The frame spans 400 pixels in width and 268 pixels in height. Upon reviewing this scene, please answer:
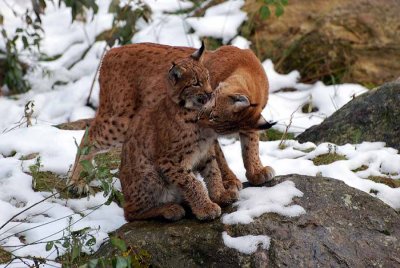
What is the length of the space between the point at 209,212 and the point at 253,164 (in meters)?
0.77

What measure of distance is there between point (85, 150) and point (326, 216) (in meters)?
1.54

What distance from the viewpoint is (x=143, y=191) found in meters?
5.44

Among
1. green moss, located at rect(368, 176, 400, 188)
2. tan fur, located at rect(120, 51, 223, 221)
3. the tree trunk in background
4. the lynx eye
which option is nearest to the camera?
tan fur, located at rect(120, 51, 223, 221)

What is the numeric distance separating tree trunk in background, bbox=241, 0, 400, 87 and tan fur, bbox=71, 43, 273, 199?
10.9 feet

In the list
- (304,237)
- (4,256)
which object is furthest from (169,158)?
(4,256)

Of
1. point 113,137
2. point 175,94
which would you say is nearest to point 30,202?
point 113,137

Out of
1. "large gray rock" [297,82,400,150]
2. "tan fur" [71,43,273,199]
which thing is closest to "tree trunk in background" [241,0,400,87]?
"large gray rock" [297,82,400,150]

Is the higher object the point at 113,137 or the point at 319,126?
the point at 113,137

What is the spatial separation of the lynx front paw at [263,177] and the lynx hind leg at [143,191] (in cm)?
55

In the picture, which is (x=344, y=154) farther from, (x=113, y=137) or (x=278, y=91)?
(x=278, y=91)

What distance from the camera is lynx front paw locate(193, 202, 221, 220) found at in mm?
5176

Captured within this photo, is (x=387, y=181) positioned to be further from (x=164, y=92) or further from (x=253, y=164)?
(x=164, y=92)

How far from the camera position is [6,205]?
609 centimetres

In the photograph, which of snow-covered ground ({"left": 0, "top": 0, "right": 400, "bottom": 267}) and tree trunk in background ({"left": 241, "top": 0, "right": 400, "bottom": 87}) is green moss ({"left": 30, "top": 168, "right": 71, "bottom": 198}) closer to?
snow-covered ground ({"left": 0, "top": 0, "right": 400, "bottom": 267})
